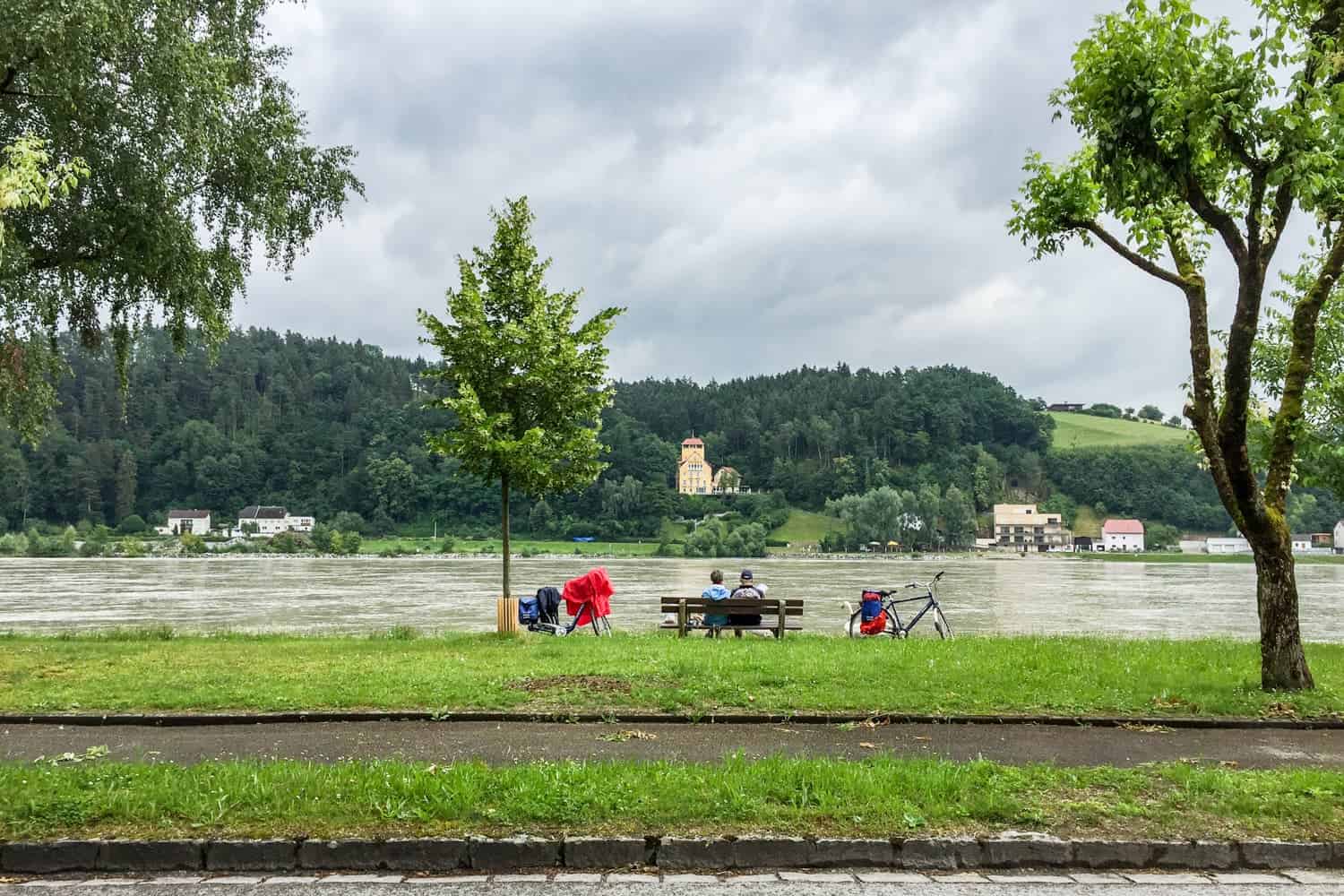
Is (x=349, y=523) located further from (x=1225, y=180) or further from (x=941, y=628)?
(x=1225, y=180)

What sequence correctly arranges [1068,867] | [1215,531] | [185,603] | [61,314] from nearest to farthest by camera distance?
1. [1068,867]
2. [61,314]
3. [185,603]
4. [1215,531]

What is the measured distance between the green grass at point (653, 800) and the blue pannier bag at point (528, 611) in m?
11.9

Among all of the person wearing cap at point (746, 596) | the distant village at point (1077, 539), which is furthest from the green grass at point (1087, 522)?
the person wearing cap at point (746, 596)

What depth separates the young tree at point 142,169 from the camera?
11.9 metres

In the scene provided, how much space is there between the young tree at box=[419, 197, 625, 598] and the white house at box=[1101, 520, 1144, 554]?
168 m

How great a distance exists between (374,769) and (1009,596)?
4620 cm

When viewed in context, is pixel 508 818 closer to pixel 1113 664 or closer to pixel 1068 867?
pixel 1068 867

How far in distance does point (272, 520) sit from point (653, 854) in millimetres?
177896

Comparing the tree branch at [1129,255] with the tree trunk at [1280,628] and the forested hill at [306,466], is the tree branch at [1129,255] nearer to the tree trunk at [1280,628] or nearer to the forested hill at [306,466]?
the tree trunk at [1280,628]

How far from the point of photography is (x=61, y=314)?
15711 millimetres

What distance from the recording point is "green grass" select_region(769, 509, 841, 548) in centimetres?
16800

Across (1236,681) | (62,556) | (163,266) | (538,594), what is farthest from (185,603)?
(62,556)

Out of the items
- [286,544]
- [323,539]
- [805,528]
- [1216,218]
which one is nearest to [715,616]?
[1216,218]

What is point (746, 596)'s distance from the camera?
18922mm
